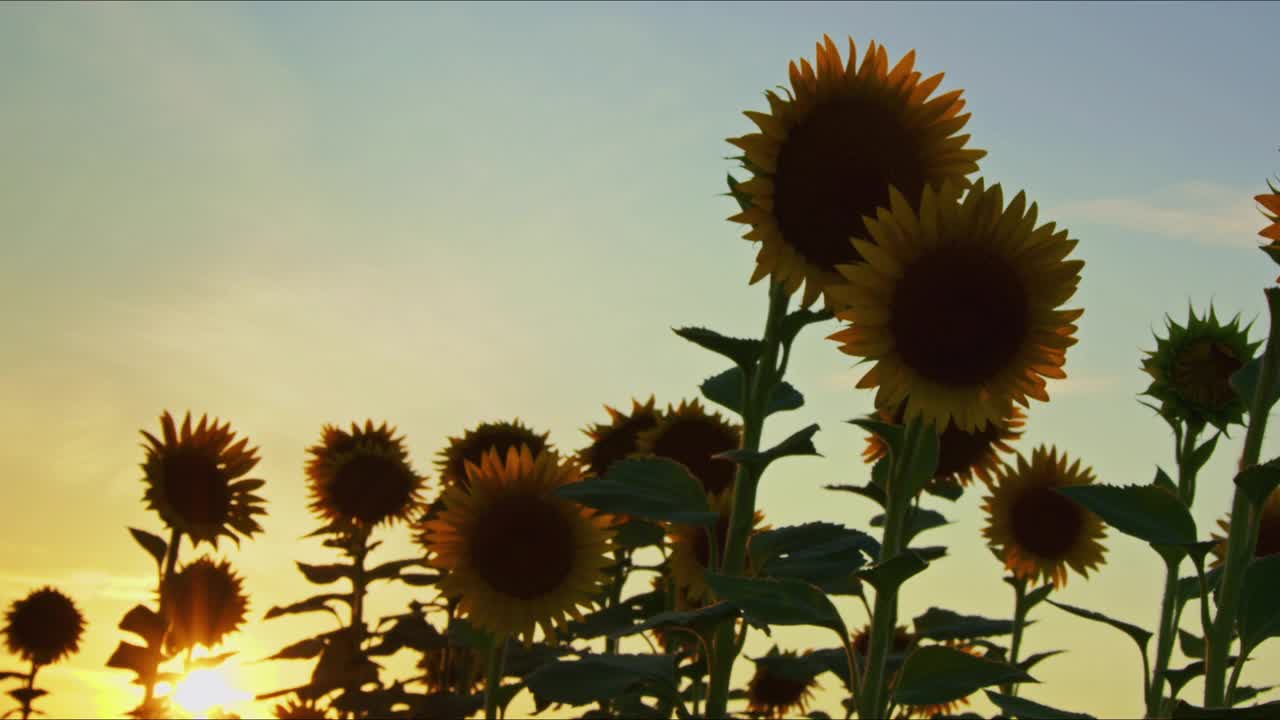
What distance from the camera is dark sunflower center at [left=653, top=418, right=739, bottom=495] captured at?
4.50 metres

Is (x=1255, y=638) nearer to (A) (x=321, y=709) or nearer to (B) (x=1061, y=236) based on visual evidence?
(B) (x=1061, y=236)

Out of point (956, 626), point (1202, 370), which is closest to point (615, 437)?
point (956, 626)

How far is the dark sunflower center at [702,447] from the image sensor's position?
14.8 ft

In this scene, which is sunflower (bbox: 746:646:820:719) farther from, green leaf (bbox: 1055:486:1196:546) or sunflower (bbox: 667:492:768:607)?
green leaf (bbox: 1055:486:1196:546)

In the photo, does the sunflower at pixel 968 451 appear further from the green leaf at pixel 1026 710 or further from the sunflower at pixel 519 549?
the green leaf at pixel 1026 710

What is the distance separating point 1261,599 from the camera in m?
2.51

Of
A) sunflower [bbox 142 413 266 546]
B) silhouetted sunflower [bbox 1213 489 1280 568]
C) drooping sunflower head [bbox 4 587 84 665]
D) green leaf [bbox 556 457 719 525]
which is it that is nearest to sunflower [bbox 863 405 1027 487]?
silhouetted sunflower [bbox 1213 489 1280 568]

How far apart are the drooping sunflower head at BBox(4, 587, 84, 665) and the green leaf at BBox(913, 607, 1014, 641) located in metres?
5.42

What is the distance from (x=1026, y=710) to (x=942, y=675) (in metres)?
0.18

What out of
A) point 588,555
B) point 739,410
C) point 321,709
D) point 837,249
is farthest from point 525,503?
point 321,709

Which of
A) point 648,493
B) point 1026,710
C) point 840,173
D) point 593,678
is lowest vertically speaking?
point 1026,710

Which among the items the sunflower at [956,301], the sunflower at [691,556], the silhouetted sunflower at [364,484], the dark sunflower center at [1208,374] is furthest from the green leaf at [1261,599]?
the silhouetted sunflower at [364,484]

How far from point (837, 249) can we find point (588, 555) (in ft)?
4.82

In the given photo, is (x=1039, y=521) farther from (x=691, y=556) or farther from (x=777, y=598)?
(x=777, y=598)
